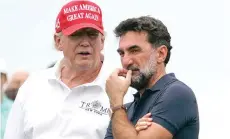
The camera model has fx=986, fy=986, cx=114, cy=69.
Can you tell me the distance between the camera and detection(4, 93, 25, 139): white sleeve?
760 cm

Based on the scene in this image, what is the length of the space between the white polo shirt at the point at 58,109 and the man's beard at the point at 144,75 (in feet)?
1.87

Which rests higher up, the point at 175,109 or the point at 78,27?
the point at 78,27

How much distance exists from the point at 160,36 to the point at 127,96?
75cm

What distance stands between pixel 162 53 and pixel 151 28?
0.19 metres

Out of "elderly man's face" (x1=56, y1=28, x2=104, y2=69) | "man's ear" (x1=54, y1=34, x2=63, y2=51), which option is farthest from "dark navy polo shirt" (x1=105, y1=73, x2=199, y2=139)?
"man's ear" (x1=54, y1=34, x2=63, y2=51)

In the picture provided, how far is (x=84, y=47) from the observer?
7.32m

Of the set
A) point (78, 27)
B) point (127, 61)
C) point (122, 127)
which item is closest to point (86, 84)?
point (78, 27)

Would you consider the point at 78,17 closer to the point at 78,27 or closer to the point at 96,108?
the point at 78,27

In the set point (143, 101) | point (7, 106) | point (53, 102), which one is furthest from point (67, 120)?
point (7, 106)

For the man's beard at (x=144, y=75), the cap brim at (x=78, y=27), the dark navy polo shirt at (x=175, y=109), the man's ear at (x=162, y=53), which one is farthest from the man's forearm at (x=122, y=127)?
the cap brim at (x=78, y=27)

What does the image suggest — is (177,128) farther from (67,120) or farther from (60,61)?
(60,61)

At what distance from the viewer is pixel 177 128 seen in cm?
646

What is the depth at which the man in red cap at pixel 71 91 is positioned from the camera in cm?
730

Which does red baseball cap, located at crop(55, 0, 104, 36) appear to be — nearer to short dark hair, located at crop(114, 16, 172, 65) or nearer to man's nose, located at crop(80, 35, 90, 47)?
man's nose, located at crop(80, 35, 90, 47)
